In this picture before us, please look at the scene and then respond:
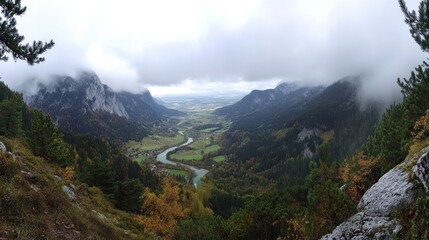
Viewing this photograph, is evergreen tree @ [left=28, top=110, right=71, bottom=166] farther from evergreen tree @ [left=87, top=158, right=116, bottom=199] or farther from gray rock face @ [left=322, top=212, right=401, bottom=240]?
gray rock face @ [left=322, top=212, right=401, bottom=240]

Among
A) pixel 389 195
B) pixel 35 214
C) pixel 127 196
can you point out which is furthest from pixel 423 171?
pixel 127 196

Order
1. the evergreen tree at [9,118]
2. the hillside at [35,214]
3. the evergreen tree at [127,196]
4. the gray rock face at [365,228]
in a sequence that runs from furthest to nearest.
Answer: the evergreen tree at [9,118] < the evergreen tree at [127,196] < the gray rock face at [365,228] < the hillside at [35,214]

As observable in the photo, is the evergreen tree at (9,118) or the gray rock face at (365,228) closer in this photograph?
the gray rock face at (365,228)

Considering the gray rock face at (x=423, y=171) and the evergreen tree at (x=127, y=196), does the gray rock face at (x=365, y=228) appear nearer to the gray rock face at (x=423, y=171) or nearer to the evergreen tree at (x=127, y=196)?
the gray rock face at (x=423, y=171)

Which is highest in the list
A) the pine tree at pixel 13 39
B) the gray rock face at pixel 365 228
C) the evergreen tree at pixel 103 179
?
the pine tree at pixel 13 39

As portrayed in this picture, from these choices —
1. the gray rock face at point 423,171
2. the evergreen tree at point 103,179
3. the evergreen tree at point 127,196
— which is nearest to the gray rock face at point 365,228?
the gray rock face at point 423,171

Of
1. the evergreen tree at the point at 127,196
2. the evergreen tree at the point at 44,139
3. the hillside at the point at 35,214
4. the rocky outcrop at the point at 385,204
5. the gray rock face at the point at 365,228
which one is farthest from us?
the evergreen tree at the point at 127,196

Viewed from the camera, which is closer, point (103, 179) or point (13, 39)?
point (13, 39)

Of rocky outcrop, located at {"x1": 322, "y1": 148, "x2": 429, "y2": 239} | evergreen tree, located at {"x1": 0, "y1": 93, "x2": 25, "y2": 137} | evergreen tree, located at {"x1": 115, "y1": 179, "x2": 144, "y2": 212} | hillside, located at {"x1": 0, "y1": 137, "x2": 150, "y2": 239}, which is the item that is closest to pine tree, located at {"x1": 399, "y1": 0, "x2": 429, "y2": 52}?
rocky outcrop, located at {"x1": 322, "y1": 148, "x2": 429, "y2": 239}

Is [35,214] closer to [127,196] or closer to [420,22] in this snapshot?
[420,22]

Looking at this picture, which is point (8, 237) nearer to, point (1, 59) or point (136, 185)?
point (1, 59)
